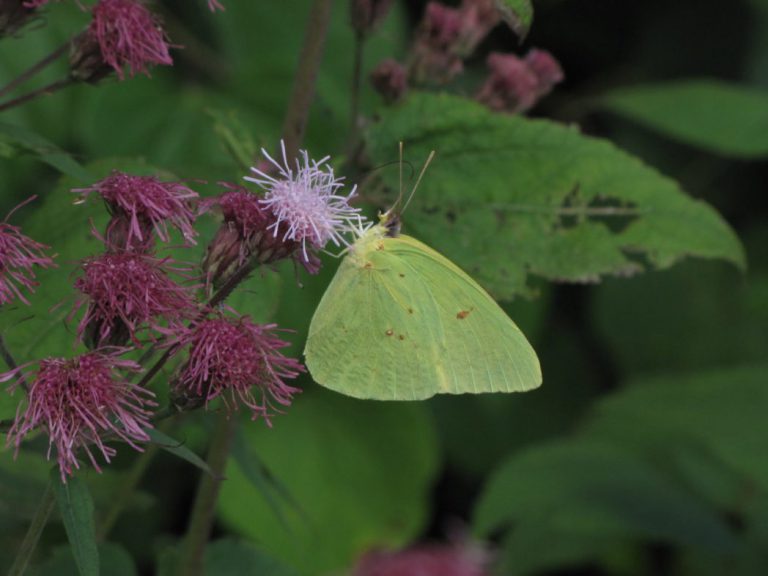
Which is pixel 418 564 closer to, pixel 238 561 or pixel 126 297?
pixel 238 561

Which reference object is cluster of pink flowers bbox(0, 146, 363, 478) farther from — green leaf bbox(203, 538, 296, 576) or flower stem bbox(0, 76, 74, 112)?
green leaf bbox(203, 538, 296, 576)

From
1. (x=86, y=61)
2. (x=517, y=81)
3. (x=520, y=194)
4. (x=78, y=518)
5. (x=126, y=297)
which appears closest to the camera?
(x=78, y=518)

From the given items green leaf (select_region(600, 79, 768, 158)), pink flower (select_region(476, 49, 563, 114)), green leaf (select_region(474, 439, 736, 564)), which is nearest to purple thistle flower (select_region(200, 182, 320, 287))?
pink flower (select_region(476, 49, 563, 114))

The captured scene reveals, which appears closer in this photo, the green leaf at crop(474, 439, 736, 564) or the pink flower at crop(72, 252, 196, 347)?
the pink flower at crop(72, 252, 196, 347)

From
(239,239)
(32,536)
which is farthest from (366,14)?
(32,536)

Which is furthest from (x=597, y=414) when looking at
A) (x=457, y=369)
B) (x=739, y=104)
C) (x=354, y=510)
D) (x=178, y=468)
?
(x=457, y=369)

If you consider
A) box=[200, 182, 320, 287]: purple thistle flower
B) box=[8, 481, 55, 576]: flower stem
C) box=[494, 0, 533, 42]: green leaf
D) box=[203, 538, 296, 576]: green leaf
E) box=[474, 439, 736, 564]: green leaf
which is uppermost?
box=[494, 0, 533, 42]: green leaf

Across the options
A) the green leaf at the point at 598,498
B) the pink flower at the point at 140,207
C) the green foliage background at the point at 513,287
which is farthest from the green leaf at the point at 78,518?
the green leaf at the point at 598,498
